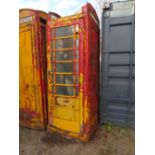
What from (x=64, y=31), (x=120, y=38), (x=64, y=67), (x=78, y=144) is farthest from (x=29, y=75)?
(x=120, y=38)

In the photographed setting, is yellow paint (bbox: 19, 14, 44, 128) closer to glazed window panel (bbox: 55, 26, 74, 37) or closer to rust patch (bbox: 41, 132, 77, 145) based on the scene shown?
rust patch (bbox: 41, 132, 77, 145)

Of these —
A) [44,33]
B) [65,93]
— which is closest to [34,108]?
[65,93]

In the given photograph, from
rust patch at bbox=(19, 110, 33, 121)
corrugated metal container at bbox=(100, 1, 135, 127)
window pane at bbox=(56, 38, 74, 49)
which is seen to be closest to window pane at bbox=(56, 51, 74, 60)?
window pane at bbox=(56, 38, 74, 49)

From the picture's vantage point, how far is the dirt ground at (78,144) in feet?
7.73

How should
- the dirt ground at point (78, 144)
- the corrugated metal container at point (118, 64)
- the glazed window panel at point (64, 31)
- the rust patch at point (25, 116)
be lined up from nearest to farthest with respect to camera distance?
the dirt ground at point (78, 144), the glazed window panel at point (64, 31), the corrugated metal container at point (118, 64), the rust patch at point (25, 116)

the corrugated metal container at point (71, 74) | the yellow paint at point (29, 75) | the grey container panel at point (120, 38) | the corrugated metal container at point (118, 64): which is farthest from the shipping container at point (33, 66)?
the grey container panel at point (120, 38)

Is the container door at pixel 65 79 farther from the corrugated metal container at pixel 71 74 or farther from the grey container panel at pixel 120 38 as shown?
the grey container panel at pixel 120 38

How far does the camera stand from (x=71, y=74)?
2.54 m

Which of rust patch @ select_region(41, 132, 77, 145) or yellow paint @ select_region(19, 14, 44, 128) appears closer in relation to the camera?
rust patch @ select_region(41, 132, 77, 145)

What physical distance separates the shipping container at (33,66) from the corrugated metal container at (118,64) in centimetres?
120

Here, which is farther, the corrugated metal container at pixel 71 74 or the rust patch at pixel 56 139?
the rust patch at pixel 56 139

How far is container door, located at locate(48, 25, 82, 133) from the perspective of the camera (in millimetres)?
2506

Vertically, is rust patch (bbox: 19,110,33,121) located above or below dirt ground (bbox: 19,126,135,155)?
above

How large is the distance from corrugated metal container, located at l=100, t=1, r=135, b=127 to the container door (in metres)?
0.78
